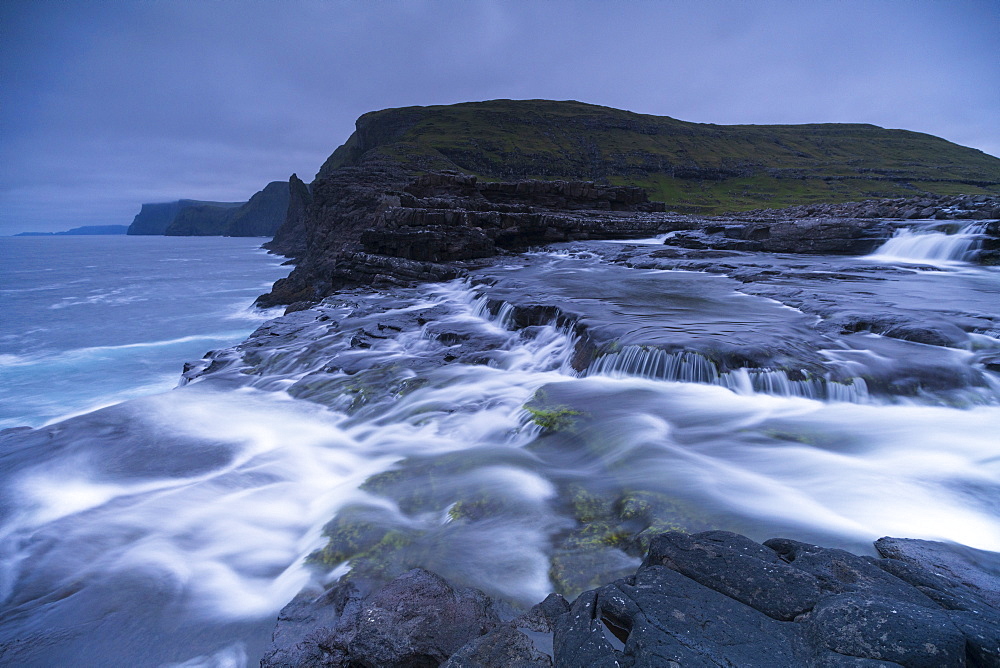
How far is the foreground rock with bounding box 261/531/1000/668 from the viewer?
2.41 metres

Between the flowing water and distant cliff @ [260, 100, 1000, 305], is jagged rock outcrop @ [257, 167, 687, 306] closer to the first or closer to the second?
distant cliff @ [260, 100, 1000, 305]

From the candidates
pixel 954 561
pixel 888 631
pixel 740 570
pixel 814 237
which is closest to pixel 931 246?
pixel 814 237

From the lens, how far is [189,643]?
13.3 feet

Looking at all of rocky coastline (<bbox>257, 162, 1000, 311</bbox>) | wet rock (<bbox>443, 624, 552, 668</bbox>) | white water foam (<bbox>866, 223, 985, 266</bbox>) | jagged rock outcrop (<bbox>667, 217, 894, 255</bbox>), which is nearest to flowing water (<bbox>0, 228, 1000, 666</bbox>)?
wet rock (<bbox>443, 624, 552, 668</bbox>)

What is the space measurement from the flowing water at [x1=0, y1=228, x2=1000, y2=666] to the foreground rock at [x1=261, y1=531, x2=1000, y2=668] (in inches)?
27.3

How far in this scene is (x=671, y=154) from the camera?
11069 cm

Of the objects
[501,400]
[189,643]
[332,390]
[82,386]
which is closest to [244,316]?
[82,386]

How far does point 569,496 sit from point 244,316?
3604cm

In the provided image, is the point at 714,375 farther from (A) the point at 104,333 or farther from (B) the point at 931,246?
(A) the point at 104,333

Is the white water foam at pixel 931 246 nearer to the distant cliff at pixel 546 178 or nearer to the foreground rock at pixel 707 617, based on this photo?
the distant cliff at pixel 546 178

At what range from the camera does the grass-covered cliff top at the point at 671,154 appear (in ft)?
289

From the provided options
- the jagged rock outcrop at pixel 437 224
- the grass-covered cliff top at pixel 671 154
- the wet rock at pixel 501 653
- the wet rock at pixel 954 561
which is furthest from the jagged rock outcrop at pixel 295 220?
the wet rock at pixel 954 561

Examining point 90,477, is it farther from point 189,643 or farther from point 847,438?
point 847,438

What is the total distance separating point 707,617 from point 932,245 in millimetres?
26903
